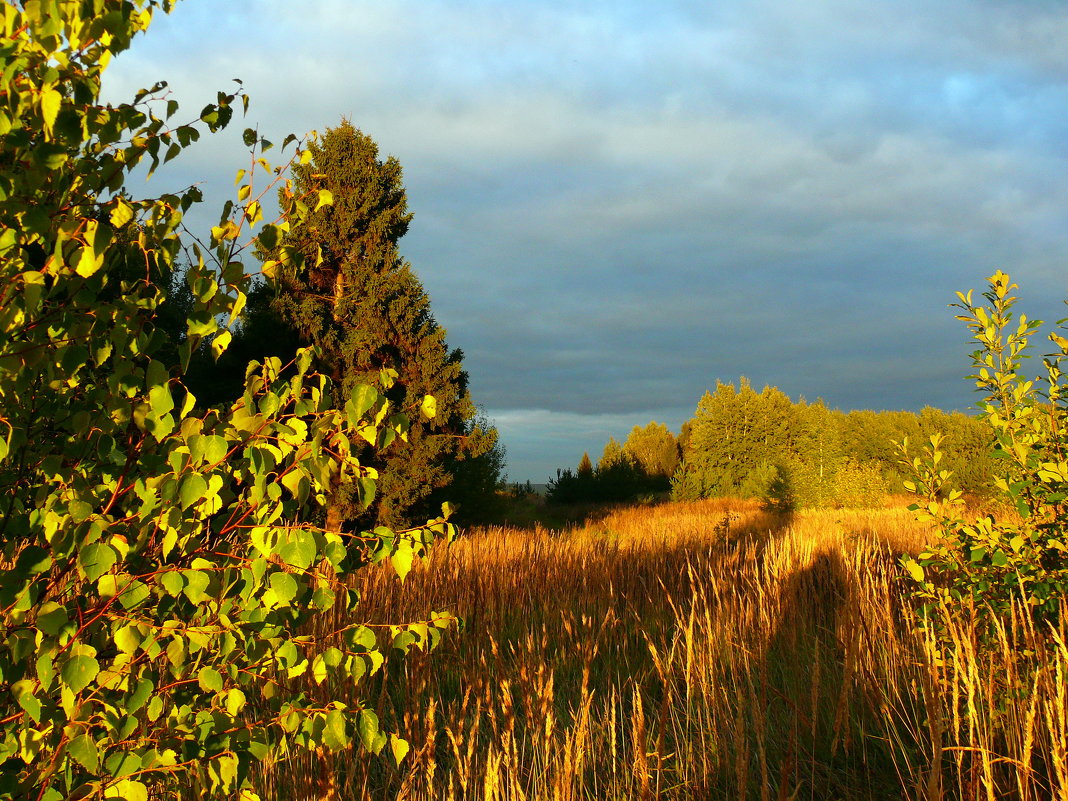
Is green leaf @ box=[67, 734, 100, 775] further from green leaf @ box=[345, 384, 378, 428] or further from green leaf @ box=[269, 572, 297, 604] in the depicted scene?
green leaf @ box=[345, 384, 378, 428]

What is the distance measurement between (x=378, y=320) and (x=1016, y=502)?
1326 cm

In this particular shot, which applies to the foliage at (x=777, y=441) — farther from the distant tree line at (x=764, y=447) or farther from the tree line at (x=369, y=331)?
the tree line at (x=369, y=331)

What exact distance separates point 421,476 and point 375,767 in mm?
11710

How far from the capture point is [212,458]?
1409mm

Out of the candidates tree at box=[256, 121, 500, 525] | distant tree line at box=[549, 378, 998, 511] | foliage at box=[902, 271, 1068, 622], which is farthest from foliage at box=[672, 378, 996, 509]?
foliage at box=[902, 271, 1068, 622]

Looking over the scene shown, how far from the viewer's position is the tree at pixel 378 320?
15.1 m

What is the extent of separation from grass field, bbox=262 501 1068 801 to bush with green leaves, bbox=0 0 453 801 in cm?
90

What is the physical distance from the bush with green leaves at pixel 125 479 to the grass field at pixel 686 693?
90 centimetres

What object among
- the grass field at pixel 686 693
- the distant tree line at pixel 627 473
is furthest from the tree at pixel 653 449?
the grass field at pixel 686 693

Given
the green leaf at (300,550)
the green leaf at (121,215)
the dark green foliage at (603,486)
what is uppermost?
the green leaf at (121,215)

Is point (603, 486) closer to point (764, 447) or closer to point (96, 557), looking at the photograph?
point (764, 447)

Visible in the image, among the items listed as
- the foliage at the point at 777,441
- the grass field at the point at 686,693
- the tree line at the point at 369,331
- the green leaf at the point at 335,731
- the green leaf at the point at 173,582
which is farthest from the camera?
the foliage at the point at 777,441

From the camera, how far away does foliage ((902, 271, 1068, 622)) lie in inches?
144

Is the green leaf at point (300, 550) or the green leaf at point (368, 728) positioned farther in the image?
the green leaf at point (368, 728)
